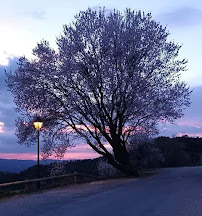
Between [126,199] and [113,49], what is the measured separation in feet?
48.2

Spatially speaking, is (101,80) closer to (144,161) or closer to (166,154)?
(144,161)

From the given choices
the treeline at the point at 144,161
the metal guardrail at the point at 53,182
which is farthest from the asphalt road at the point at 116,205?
the treeline at the point at 144,161

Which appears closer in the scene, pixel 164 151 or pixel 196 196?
pixel 196 196

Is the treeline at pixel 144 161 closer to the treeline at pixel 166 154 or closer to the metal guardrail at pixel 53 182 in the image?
the treeline at pixel 166 154

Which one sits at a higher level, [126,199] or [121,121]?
[121,121]

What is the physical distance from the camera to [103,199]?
16.3m

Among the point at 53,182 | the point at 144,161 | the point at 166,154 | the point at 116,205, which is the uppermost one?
the point at 166,154

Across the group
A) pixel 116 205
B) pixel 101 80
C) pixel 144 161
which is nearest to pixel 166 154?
pixel 144 161

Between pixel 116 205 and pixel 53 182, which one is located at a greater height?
pixel 53 182

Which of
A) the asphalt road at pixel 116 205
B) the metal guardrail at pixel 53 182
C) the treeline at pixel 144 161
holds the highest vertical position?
the treeline at pixel 144 161

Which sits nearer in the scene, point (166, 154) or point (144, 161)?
point (144, 161)

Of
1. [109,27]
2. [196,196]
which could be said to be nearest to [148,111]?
[109,27]

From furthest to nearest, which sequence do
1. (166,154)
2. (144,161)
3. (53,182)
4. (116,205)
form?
(166,154)
(144,161)
(53,182)
(116,205)

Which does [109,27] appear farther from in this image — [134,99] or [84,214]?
[84,214]
